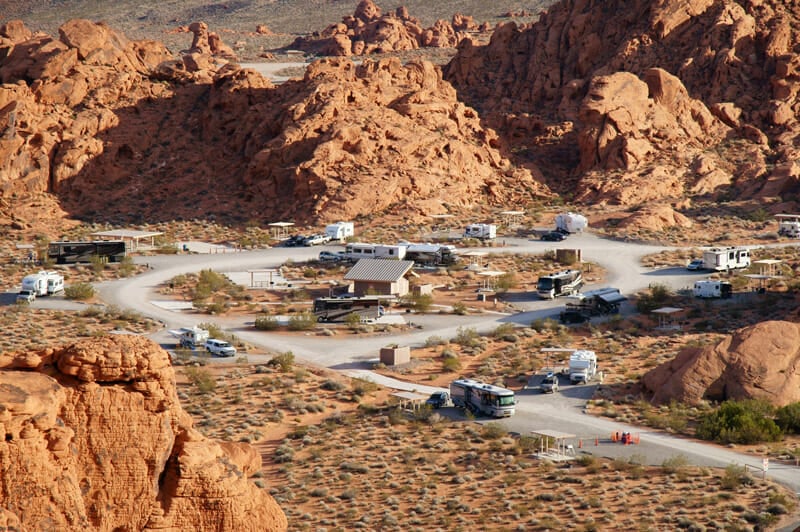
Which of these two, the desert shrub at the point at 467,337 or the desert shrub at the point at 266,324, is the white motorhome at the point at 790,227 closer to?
the desert shrub at the point at 467,337

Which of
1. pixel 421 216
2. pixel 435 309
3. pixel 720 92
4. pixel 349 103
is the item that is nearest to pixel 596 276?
pixel 435 309

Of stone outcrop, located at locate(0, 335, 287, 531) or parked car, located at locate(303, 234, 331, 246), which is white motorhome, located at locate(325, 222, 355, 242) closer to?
parked car, located at locate(303, 234, 331, 246)

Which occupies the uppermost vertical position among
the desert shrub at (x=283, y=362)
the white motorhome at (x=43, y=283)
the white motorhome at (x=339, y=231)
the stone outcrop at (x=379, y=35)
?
the stone outcrop at (x=379, y=35)

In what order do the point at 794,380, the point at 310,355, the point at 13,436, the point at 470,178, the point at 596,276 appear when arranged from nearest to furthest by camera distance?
the point at 13,436, the point at 794,380, the point at 310,355, the point at 596,276, the point at 470,178

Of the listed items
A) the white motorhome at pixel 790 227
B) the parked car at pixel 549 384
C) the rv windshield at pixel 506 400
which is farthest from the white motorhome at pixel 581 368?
the white motorhome at pixel 790 227

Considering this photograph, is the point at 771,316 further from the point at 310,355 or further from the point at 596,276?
the point at 310,355

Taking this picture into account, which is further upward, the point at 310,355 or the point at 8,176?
the point at 8,176
